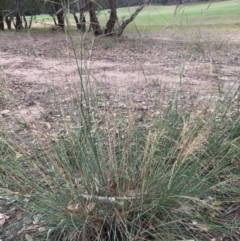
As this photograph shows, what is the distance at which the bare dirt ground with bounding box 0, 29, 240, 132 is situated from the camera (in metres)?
3.45

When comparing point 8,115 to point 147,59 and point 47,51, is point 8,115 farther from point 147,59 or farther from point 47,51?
point 47,51

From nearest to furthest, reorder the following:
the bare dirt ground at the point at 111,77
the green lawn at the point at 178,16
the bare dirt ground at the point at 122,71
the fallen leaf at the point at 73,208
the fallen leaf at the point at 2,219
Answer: the fallen leaf at the point at 73,208 → the fallen leaf at the point at 2,219 → the bare dirt ground at the point at 111,77 → the green lawn at the point at 178,16 → the bare dirt ground at the point at 122,71

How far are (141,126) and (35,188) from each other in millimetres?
890

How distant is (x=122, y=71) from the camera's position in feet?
20.0

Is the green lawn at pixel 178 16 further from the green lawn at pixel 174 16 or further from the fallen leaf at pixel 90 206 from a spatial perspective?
the fallen leaf at pixel 90 206

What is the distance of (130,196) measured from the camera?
1749 mm

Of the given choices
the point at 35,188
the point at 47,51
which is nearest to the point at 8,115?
the point at 35,188

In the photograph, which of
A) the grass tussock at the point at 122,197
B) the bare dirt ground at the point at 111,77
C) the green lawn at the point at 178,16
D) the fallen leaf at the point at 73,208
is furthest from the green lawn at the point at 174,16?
the fallen leaf at the point at 73,208

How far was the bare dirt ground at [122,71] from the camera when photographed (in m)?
3.45

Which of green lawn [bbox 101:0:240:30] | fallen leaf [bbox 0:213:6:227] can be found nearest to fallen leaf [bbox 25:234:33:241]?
fallen leaf [bbox 0:213:6:227]

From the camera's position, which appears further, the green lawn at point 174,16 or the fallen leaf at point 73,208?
the green lawn at point 174,16

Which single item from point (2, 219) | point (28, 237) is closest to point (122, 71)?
point (2, 219)

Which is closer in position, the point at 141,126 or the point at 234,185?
the point at 234,185

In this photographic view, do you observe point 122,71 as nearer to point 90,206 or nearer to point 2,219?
point 2,219
